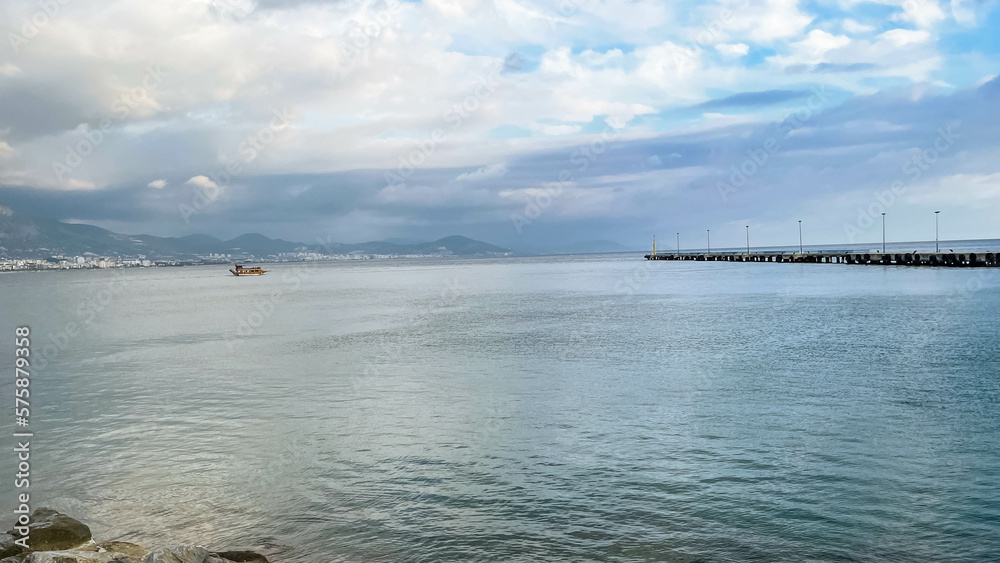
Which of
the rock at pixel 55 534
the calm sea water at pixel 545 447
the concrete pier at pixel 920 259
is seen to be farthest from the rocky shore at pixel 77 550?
the concrete pier at pixel 920 259

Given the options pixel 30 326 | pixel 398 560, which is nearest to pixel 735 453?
pixel 398 560

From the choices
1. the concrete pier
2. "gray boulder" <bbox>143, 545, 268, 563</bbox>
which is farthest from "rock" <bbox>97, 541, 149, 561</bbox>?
the concrete pier

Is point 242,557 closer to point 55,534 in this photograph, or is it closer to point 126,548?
point 126,548

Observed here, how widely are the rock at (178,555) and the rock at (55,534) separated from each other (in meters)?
2.76

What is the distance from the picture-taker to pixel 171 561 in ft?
27.6

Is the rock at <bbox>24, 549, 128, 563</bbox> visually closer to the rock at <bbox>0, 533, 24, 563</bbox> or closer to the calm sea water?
the rock at <bbox>0, 533, 24, 563</bbox>

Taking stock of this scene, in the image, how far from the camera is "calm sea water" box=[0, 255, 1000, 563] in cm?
1081

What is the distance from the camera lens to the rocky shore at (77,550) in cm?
872

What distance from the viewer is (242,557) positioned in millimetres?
9789

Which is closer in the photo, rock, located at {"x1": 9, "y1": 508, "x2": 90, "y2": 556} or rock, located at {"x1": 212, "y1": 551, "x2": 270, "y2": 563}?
rock, located at {"x1": 212, "y1": 551, "x2": 270, "y2": 563}

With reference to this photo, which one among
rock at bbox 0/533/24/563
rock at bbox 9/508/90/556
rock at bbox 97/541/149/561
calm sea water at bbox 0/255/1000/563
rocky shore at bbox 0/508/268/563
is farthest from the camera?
calm sea water at bbox 0/255/1000/563

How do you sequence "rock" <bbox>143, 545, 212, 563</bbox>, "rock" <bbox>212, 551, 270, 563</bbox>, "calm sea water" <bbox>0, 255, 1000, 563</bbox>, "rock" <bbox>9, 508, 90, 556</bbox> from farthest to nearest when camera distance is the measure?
"calm sea water" <bbox>0, 255, 1000, 563</bbox>, "rock" <bbox>9, 508, 90, 556</bbox>, "rock" <bbox>212, 551, 270, 563</bbox>, "rock" <bbox>143, 545, 212, 563</bbox>

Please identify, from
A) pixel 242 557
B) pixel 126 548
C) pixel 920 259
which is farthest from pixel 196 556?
pixel 920 259

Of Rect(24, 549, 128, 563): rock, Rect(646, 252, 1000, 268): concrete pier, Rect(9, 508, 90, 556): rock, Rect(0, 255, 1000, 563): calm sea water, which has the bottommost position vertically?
Rect(0, 255, 1000, 563): calm sea water
